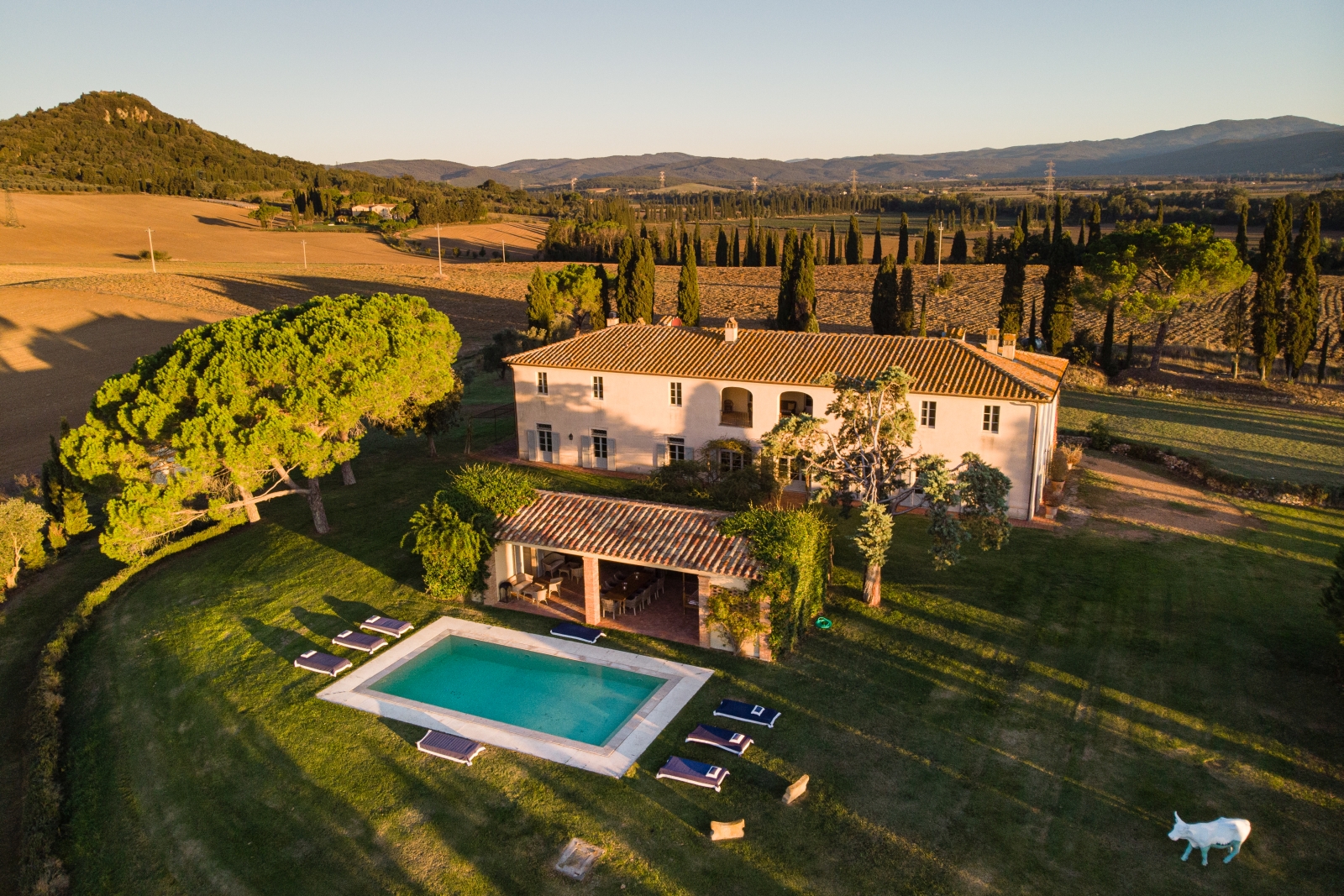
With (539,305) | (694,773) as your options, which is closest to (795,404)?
(539,305)

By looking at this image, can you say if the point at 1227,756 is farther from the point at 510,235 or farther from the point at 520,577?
the point at 510,235

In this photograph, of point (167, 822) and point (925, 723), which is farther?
point (925, 723)

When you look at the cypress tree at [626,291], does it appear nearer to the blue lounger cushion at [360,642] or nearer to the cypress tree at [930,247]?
the blue lounger cushion at [360,642]

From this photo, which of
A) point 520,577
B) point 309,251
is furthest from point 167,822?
point 309,251

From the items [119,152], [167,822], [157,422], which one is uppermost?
[119,152]

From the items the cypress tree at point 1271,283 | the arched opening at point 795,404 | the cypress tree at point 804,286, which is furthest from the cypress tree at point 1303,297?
the arched opening at point 795,404

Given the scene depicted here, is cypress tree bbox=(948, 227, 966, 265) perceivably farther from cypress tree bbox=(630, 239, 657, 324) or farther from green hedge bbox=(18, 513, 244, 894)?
green hedge bbox=(18, 513, 244, 894)

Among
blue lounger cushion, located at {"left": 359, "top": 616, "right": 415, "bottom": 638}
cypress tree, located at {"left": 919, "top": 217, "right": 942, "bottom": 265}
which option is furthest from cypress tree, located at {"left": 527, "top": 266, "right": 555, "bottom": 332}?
cypress tree, located at {"left": 919, "top": 217, "right": 942, "bottom": 265}
